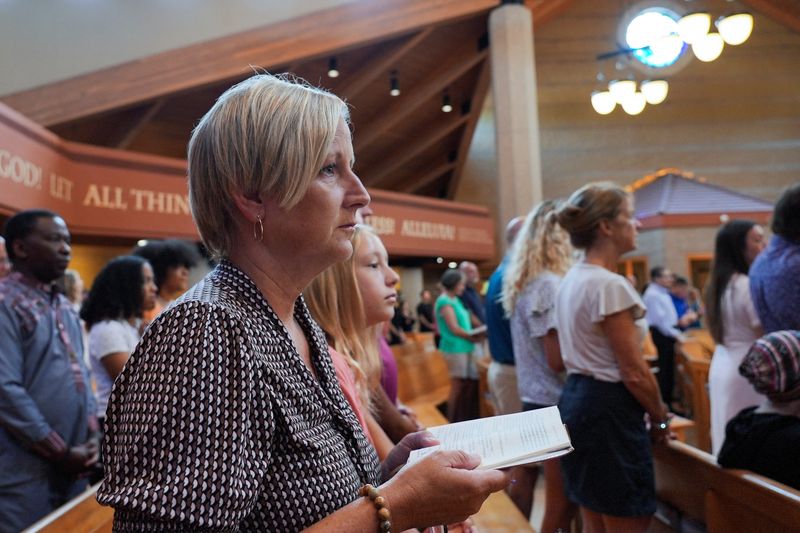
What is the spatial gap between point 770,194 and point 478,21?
941 centimetres

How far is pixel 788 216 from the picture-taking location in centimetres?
240

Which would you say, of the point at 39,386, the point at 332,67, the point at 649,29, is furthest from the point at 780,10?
the point at 39,386

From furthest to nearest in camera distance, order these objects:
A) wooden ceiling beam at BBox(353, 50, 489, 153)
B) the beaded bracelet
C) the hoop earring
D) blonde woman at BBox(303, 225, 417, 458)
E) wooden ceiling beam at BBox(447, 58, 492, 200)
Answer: wooden ceiling beam at BBox(447, 58, 492, 200)
wooden ceiling beam at BBox(353, 50, 489, 153)
blonde woman at BBox(303, 225, 417, 458)
the hoop earring
the beaded bracelet

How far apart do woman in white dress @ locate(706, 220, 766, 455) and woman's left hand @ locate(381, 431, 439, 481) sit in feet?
6.91

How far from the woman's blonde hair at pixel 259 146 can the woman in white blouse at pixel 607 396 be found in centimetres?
141

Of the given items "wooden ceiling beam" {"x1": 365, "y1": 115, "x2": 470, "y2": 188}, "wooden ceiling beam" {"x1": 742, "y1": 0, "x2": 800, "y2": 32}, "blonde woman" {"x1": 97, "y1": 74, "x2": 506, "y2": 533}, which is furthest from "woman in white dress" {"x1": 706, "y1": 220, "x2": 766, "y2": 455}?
"wooden ceiling beam" {"x1": 742, "y1": 0, "x2": 800, "y2": 32}

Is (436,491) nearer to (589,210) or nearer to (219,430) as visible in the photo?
(219,430)

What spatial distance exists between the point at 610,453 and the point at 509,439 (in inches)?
43.8

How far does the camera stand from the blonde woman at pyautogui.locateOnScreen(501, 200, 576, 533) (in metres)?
2.74

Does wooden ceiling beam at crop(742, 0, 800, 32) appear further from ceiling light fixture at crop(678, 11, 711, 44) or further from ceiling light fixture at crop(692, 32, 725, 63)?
ceiling light fixture at crop(678, 11, 711, 44)

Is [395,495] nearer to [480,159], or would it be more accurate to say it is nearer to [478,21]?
[478,21]

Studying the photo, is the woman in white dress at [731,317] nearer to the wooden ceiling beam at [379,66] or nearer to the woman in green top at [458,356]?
the woman in green top at [458,356]

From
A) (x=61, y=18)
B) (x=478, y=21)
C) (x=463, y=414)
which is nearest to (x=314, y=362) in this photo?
(x=463, y=414)

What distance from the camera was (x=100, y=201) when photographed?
278 inches
